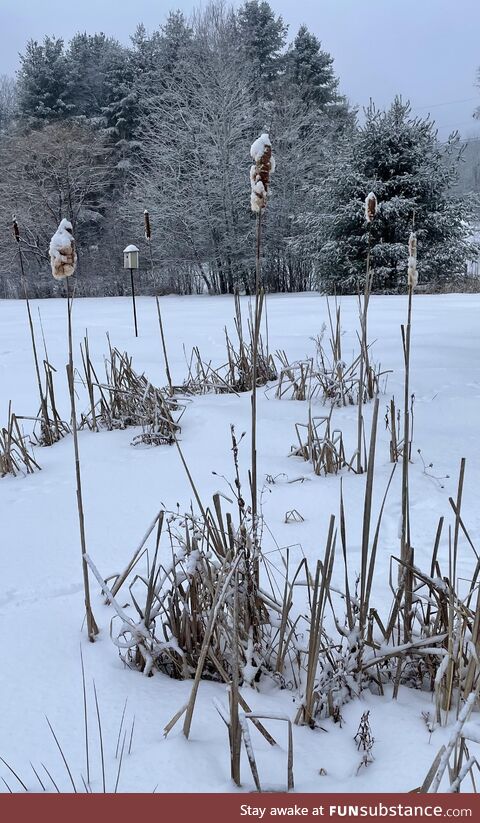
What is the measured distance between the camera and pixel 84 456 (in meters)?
2.62

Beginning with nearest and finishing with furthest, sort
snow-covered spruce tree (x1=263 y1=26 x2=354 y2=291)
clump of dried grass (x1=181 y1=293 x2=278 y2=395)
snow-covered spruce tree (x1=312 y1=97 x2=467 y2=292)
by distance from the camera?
1. clump of dried grass (x1=181 y1=293 x2=278 y2=395)
2. snow-covered spruce tree (x1=312 y1=97 x2=467 y2=292)
3. snow-covered spruce tree (x1=263 y1=26 x2=354 y2=291)

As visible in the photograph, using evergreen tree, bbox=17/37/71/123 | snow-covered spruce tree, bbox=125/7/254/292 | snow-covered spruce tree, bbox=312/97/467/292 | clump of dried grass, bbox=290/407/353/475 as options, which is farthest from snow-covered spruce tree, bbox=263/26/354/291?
clump of dried grass, bbox=290/407/353/475

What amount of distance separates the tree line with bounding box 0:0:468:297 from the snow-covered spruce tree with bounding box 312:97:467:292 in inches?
1.5

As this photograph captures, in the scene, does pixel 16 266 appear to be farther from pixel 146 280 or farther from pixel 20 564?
pixel 20 564

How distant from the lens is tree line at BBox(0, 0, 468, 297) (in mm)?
11125

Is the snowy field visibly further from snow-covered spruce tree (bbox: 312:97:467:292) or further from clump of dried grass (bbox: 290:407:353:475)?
A: snow-covered spruce tree (bbox: 312:97:467:292)

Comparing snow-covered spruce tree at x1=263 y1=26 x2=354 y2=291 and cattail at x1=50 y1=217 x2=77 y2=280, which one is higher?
snow-covered spruce tree at x1=263 y1=26 x2=354 y2=291

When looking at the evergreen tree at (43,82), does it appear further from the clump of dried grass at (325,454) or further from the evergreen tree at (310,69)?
the clump of dried grass at (325,454)

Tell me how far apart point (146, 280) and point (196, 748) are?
1898 cm

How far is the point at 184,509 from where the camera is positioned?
6.40 ft

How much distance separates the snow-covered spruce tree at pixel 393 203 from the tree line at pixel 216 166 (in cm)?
4

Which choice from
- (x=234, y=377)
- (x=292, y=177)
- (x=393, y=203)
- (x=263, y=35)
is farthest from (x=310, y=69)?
(x=234, y=377)

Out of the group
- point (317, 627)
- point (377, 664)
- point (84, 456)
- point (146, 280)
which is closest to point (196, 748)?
point (317, 627)

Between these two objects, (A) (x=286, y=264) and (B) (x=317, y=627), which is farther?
(A) (x=286, y=264)
